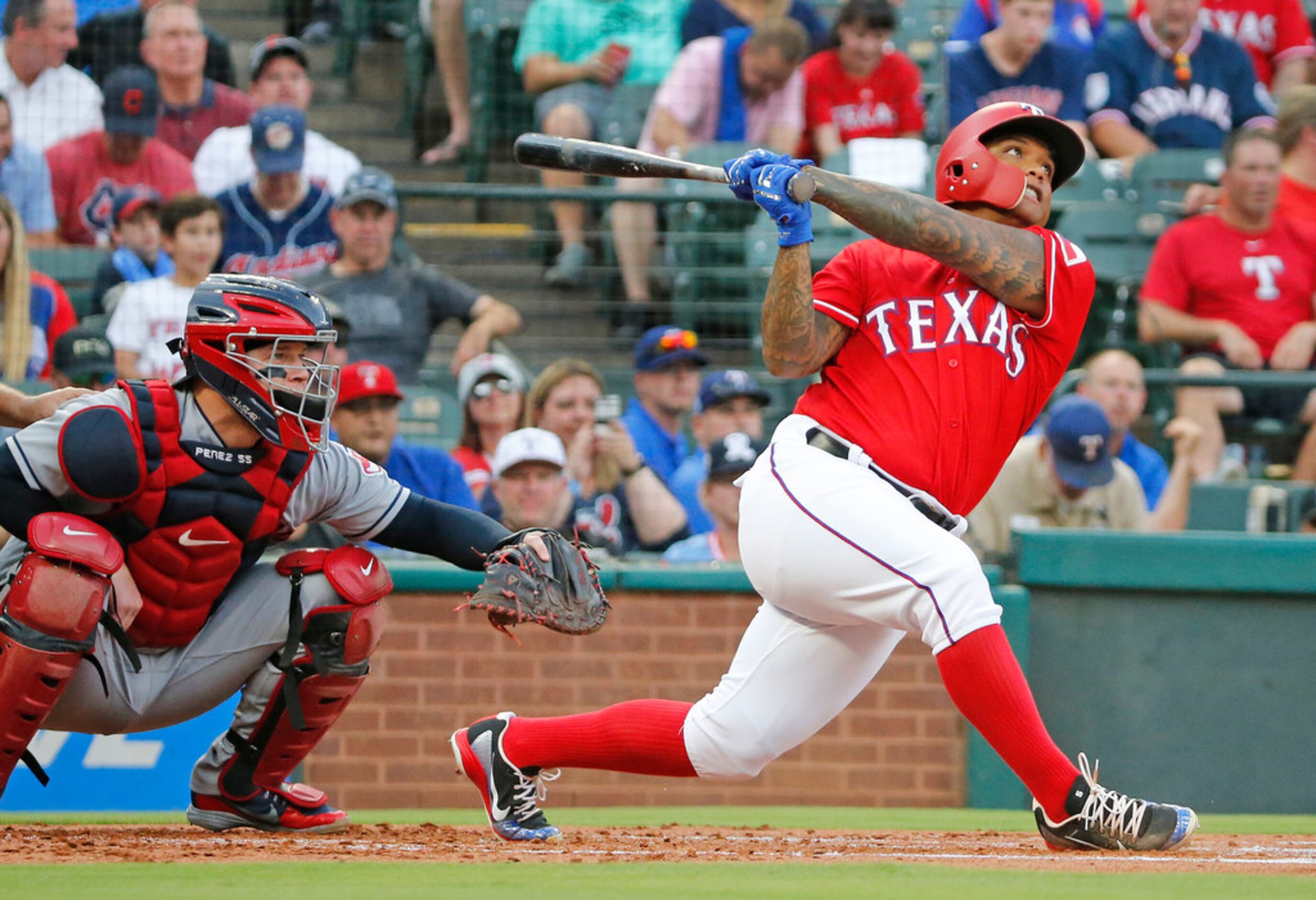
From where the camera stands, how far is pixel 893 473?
3.56 meters

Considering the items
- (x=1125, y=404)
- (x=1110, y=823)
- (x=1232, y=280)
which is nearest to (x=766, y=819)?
(x=1110, y=823)

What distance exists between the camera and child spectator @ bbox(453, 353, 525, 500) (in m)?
6.60

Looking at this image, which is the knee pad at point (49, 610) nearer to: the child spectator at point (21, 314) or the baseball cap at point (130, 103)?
the child spectator at point (21, 314)

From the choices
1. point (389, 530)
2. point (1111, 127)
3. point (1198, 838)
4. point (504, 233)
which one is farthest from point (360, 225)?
point (1198, 838)

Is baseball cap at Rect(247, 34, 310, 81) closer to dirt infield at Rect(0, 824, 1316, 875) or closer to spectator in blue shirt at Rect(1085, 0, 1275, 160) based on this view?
spectator in blue shirt at Rect(1085, 0, 1275, 160)

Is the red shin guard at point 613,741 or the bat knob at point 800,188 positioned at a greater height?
the bat knob at point 800,188

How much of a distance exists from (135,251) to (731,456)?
276 centimetres

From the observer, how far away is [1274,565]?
5531mm

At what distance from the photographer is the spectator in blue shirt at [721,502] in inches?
241

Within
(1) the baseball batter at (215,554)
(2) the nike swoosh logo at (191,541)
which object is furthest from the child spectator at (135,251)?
(2) the nike swoosh logo at (191,541)

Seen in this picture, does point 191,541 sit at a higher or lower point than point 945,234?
lower

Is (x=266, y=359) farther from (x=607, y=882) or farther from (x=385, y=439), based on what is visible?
(x=385, y=439)

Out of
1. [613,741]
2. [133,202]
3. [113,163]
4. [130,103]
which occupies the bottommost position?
[613,741]

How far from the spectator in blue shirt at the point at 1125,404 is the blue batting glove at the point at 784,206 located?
3472mm
